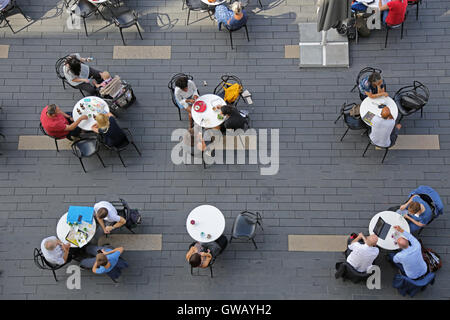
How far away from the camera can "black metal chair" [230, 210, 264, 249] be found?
369 inches

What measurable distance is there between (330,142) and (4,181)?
7424 mm

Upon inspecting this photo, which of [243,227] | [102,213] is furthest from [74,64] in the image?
[243,227]

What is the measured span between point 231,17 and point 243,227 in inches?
197

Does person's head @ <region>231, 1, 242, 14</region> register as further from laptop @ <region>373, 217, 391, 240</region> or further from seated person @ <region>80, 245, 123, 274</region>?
seated person @ <region>80, 245, 123, 274</region>

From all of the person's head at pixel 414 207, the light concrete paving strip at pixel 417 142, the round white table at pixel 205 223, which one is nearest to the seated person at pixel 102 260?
the round white table at pixel 205 223

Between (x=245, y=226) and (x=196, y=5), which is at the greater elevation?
(x=196, y=5)

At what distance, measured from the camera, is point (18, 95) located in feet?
37.1

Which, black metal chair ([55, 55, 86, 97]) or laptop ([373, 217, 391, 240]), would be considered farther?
black metal chair ([55, 55, 86, 97])

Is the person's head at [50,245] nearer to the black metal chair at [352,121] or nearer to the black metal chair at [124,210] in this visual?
the black metal chair at [124,210]

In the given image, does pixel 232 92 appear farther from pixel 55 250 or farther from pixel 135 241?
pixel 55 250

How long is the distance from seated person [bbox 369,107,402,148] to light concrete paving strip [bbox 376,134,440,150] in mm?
532

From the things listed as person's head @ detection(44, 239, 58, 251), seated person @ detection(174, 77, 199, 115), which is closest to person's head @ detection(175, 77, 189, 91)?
seated person @ detection(174, 77, 199, 115)

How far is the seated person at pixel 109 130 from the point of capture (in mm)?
9625

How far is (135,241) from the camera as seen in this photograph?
995cm
